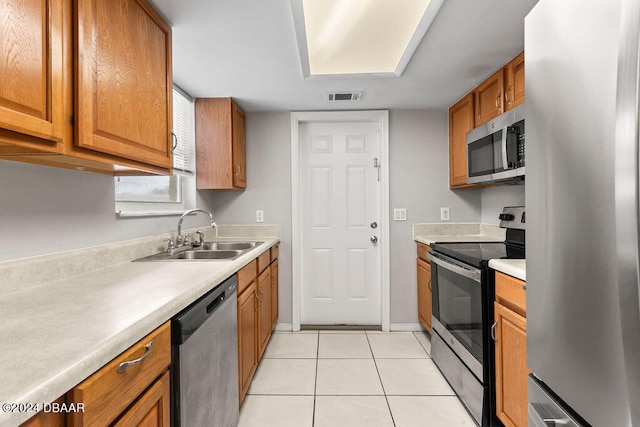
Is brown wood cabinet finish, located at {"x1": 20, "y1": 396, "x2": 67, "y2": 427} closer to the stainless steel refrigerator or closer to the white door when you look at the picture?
the stainless steel refrigerator

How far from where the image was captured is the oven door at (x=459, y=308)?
5.57ft

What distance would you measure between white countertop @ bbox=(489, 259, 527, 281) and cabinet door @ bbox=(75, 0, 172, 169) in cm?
167

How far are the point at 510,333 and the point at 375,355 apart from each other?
1.25 meters

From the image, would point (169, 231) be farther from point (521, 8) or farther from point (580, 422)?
point (521, 8)

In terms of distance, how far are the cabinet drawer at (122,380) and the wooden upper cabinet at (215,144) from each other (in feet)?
5.99

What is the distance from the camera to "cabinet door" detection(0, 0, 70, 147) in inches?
30.5

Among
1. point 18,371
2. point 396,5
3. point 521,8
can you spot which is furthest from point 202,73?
point 18,371

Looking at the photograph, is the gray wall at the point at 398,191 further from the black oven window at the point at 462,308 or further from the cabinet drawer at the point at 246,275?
the cabinet drawer at the point at 246,275

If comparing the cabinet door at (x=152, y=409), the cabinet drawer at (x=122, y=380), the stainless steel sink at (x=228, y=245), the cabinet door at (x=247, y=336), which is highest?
the stainless steel sink at (x=228, y=245)

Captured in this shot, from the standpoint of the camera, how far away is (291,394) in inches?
77.5

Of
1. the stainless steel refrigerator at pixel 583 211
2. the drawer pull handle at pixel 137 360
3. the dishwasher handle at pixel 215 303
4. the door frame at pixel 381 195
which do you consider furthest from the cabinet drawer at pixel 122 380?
the door frame at pixel 381 195

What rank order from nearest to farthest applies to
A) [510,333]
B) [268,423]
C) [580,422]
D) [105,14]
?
[580,422]
[105,14]
[510,333]
[268,423]

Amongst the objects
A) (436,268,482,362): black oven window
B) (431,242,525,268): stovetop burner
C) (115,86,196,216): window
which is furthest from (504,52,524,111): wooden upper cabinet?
(115,86,196,216): window

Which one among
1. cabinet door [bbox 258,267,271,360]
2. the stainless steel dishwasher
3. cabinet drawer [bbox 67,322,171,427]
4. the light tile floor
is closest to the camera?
cabinet drawer [bbox 67,322,171,427]
